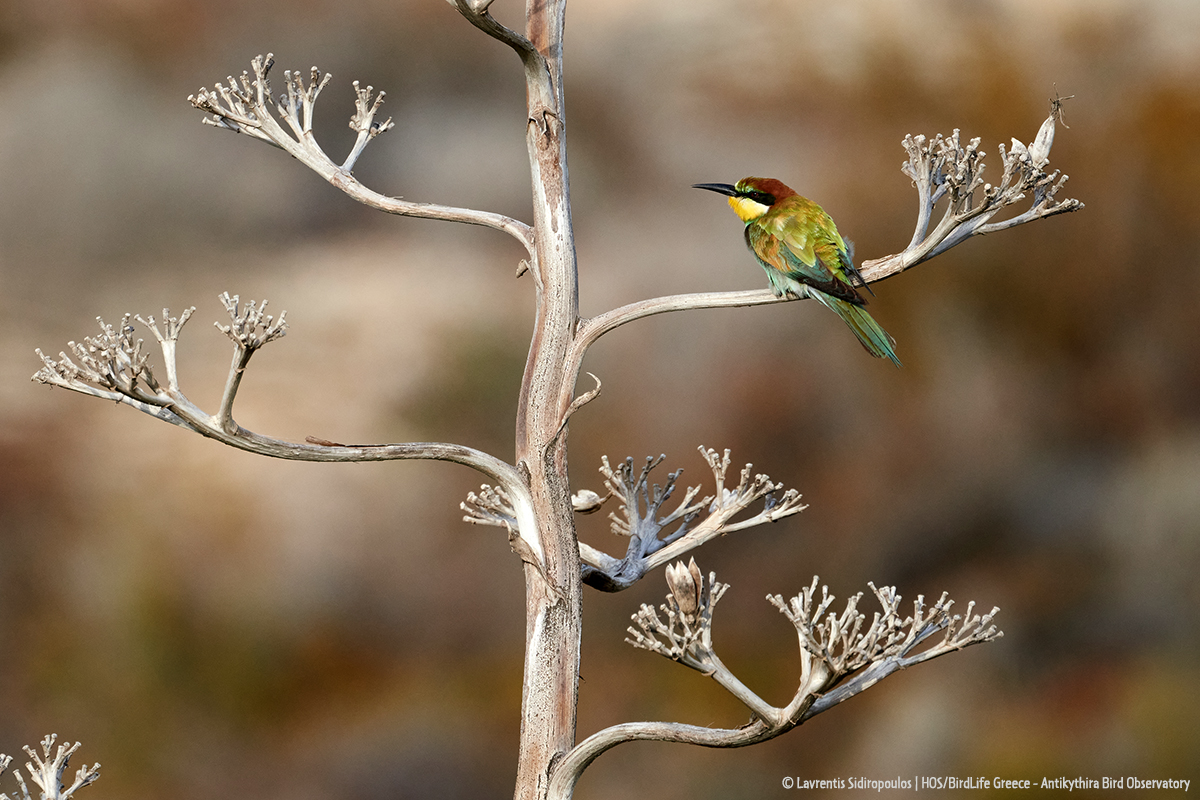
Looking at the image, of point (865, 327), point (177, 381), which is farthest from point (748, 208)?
point (177, 381)

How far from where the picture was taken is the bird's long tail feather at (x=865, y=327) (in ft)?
7.77

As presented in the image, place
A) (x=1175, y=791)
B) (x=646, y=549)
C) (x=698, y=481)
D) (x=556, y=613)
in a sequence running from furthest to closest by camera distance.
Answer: (x=1175, y=791) → (x=698, y=481) → (x=646, y=549) → (x=556, y=613)

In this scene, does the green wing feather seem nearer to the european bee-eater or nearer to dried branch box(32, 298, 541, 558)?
the european bee-eater

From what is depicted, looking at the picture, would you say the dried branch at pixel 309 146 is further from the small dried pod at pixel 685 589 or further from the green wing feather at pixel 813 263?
the small dried pod at pixel 685 589

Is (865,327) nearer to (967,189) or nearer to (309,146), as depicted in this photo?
(967,189)

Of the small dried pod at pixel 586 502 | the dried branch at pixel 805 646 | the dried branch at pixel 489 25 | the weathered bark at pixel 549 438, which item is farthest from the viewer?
the small dried pod at pixel 586 502

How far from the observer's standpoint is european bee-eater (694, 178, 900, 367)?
2402 mm

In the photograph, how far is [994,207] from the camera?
2.23 m

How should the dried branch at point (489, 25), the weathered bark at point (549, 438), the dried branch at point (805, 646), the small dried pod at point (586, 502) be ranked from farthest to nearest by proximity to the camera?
the small dried pod at point (586, 502) < the weathered bark at point (549, 438) < the dried branch at point (489, 25) < the dried branch at point (805, 646)

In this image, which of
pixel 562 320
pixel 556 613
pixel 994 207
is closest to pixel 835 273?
pixel 994 207

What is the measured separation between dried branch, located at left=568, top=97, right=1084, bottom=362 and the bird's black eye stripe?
0.38 metres

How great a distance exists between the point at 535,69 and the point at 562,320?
0.60m

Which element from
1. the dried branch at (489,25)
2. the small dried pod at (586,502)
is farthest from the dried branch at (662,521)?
the dried branch at (489,25)

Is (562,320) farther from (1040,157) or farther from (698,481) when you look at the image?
(698,481)
